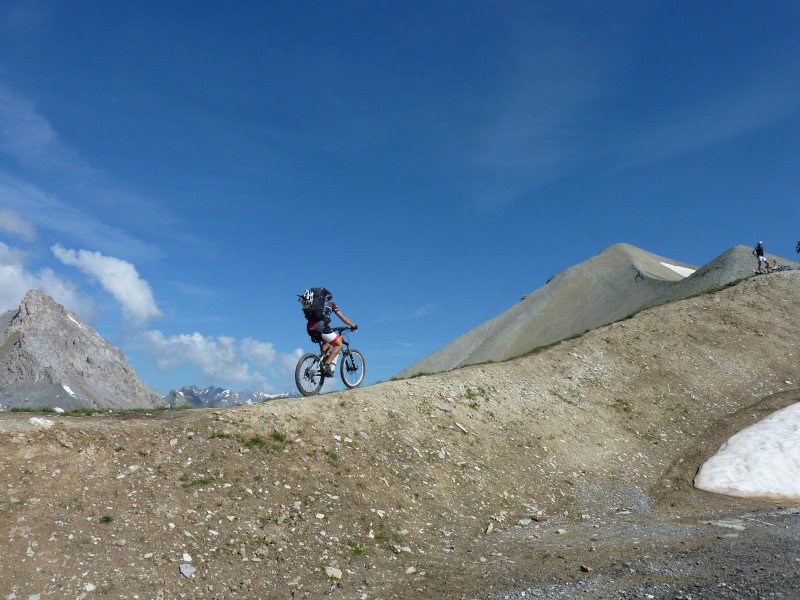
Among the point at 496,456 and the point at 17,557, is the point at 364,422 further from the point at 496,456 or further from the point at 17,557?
the point at 17,557

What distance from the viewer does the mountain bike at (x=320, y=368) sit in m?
18.4

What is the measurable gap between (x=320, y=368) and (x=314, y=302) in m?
2.26

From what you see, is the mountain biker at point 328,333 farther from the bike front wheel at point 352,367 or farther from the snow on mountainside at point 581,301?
the snow on mountainside at point 581,301

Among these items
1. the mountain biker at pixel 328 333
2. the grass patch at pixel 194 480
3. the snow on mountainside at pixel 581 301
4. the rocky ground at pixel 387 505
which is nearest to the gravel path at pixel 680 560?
the rocky ground at pixel 387 505

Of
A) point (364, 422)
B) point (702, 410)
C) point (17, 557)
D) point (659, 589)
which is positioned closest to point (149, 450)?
point (17, 557)

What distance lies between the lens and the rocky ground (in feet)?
34.4

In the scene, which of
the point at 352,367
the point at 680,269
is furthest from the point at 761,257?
the point at 680,269

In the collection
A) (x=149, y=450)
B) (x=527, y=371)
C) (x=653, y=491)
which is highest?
(x=527, y=371)

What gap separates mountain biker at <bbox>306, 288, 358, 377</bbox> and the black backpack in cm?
12

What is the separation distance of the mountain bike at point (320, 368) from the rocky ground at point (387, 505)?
1.34 m

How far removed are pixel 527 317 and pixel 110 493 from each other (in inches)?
3846

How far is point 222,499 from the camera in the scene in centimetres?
1256

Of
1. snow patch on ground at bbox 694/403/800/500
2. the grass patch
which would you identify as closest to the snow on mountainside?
snow patch on ground at bbox 694/403/800/500

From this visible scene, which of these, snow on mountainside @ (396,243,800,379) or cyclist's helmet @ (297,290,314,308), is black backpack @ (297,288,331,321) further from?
snow on mountainside @ (396,243,800,379)
